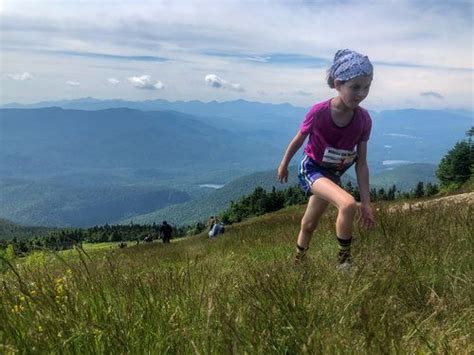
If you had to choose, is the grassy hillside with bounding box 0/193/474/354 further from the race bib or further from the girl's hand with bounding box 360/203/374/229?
the race bib

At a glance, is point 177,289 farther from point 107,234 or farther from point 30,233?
point 30,233

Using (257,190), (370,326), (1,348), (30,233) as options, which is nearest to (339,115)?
(370,326)

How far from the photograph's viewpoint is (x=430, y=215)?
5801 millimetres

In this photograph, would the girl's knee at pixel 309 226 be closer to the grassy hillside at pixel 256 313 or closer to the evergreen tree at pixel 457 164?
the grassy hillside at pixel 256 313

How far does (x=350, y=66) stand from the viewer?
4.58 metres

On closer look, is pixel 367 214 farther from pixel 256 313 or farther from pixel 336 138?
pixel 256 313

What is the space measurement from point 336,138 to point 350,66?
0.75m

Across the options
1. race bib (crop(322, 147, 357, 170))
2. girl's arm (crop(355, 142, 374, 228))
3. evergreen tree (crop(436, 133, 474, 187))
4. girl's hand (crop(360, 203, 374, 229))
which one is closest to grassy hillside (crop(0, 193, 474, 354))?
girl's hand (crop(360, 203, 374, 229))

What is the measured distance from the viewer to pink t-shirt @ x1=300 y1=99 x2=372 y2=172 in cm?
488

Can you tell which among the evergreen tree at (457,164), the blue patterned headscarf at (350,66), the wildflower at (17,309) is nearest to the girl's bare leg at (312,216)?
the blue patterned headscarf at (350,66)

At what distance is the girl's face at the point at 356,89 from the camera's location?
15.1 ft

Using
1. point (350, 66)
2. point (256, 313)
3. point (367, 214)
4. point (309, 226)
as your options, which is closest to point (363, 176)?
point (367, 214)

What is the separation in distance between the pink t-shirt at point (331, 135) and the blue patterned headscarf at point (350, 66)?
0.39m

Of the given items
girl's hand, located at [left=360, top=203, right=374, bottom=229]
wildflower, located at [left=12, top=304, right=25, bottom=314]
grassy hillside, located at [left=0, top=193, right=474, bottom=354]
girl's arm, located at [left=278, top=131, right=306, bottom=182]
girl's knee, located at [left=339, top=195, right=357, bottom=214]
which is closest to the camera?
grassy hillside, located at [left=0, top=193, right=474, bottom=354]
